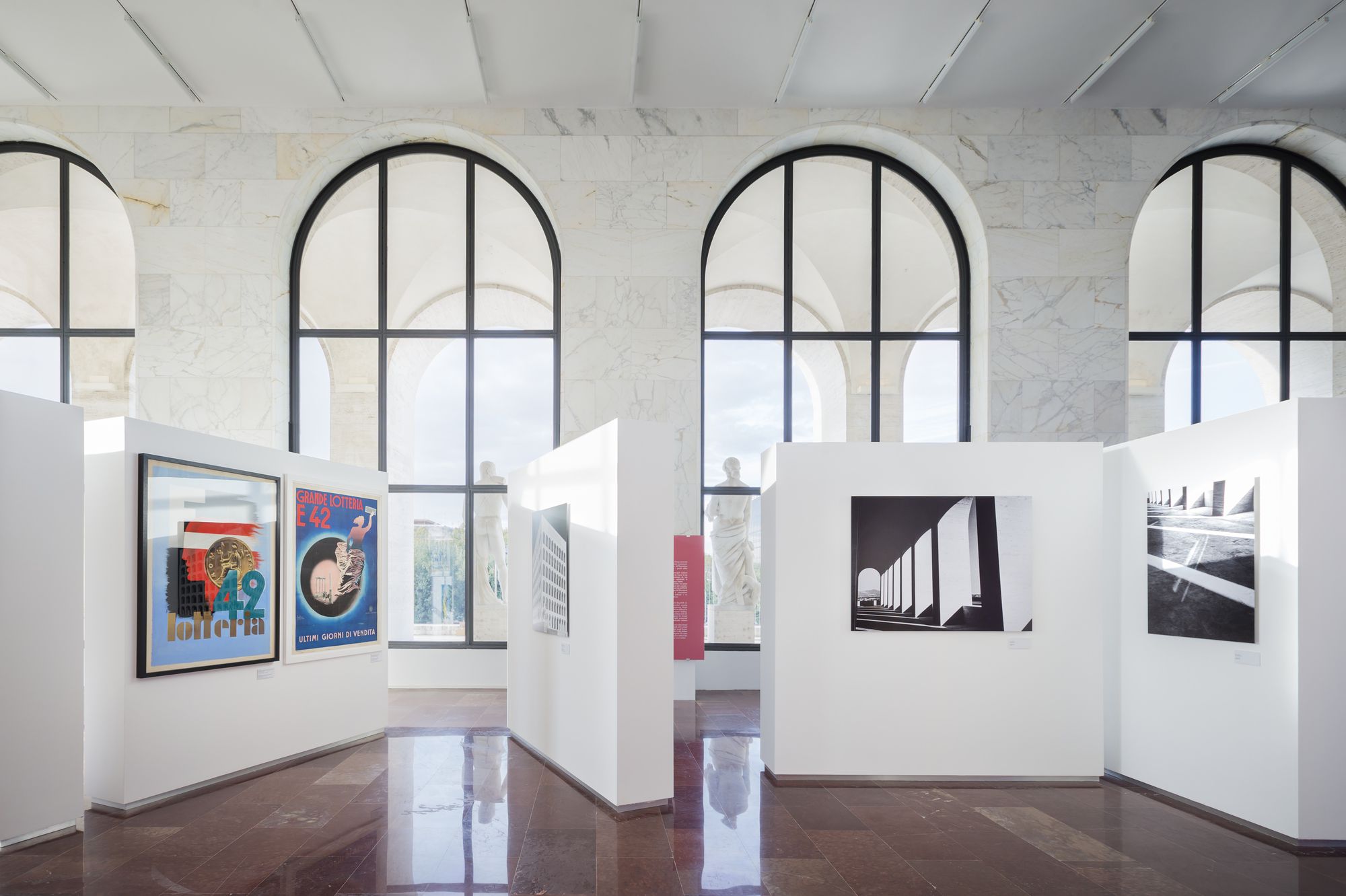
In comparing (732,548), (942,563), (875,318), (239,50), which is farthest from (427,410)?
(942,563)

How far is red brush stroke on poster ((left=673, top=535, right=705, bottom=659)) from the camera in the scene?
10.9 metres

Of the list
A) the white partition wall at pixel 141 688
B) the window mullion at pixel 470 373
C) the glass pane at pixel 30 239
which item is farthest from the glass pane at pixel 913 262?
the glass pane at pixel 30 239

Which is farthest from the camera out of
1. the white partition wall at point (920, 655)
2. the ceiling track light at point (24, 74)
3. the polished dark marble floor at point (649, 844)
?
the ceiling track light at point (24, 74)

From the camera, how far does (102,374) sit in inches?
488

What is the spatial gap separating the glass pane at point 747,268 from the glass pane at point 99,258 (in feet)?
28.8

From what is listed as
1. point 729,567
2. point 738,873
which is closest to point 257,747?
point 738,873

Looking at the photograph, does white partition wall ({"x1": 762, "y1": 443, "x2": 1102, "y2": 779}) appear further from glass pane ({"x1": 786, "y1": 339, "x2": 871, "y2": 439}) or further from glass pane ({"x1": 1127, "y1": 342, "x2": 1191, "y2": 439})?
glass pane ({"x1": 1127, "y1": 342, "x2": 1191, "y2": 439})

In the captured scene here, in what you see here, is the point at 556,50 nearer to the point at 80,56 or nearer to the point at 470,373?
the point at 470,373

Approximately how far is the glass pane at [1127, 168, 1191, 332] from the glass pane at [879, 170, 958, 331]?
274 cm

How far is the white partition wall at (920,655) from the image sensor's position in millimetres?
7504

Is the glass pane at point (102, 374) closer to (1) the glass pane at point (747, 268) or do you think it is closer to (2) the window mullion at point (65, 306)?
(2) the window mullion at point (65, 306)

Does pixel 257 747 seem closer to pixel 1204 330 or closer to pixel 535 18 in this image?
pixel 535 18

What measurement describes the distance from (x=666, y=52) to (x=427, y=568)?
26.5ft

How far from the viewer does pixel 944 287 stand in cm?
1280
